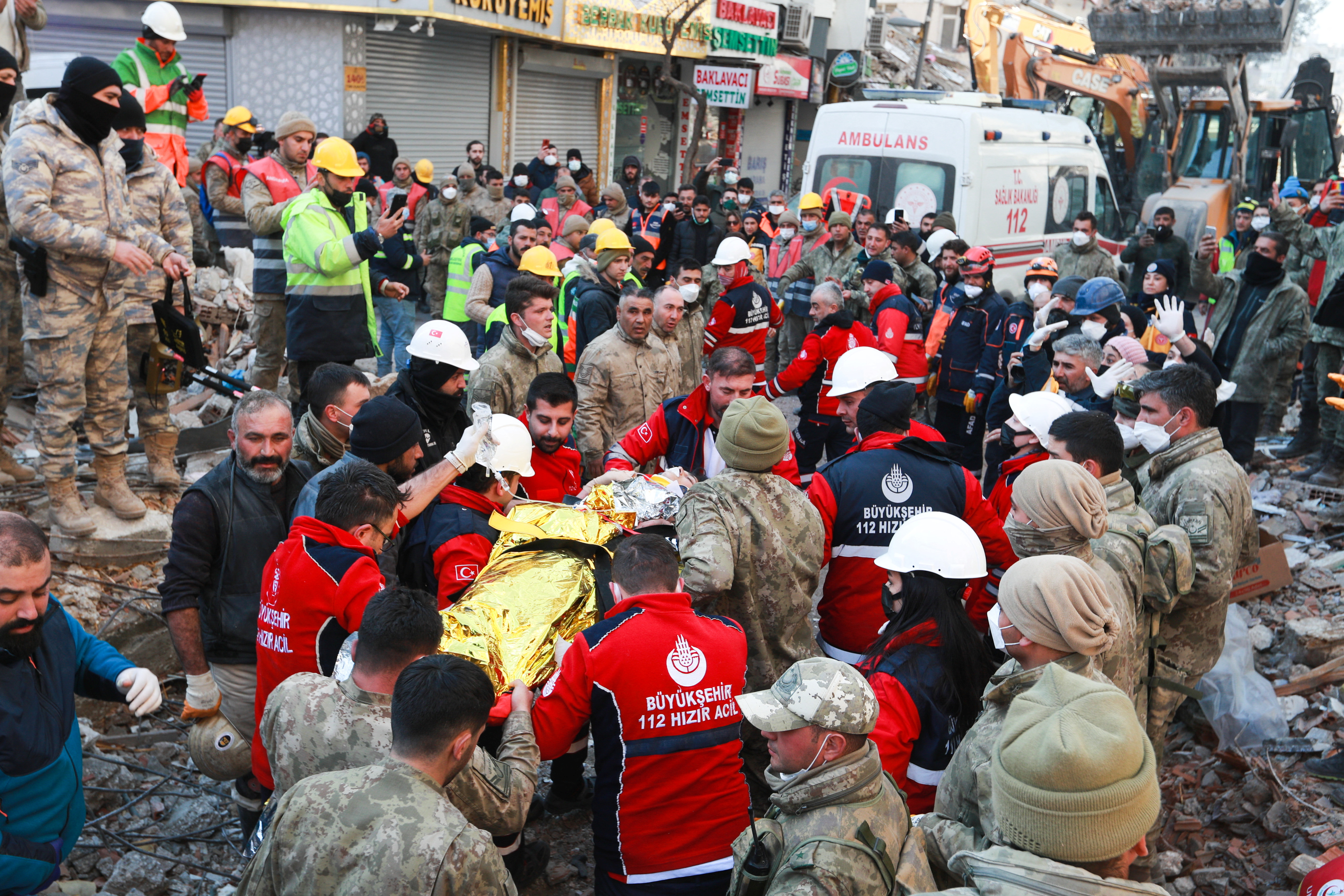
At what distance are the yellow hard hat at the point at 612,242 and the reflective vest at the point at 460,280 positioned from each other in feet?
5.85

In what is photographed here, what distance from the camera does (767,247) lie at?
14.4 m

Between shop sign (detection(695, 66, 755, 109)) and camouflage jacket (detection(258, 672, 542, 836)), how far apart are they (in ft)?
74.3

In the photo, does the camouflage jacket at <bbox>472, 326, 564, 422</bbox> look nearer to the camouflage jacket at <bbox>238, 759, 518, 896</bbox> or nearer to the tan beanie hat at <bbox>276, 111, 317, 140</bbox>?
the tan beanie hat at <bbox>276, 111, 317, 140</bbox>

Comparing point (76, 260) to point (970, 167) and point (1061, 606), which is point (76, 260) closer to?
point (1061, 606)

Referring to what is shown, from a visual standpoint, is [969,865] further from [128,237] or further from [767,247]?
[767,247]

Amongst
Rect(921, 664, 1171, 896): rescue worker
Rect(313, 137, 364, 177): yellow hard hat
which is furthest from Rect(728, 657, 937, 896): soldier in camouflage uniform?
Rect(313, 137, 364, 177): yellow hard hat

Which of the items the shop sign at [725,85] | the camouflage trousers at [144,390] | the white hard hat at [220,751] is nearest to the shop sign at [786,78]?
the shop sign at [725,85]

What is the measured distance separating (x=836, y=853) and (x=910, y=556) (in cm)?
125

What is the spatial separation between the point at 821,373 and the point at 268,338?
4131 mm

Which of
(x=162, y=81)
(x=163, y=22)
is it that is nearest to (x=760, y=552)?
(x=163, y=22)

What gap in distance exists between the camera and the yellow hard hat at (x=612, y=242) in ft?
25.3

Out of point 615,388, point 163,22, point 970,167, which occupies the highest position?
point 163,22

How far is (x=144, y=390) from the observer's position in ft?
18.9

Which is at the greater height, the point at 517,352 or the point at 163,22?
the point at 163,22
